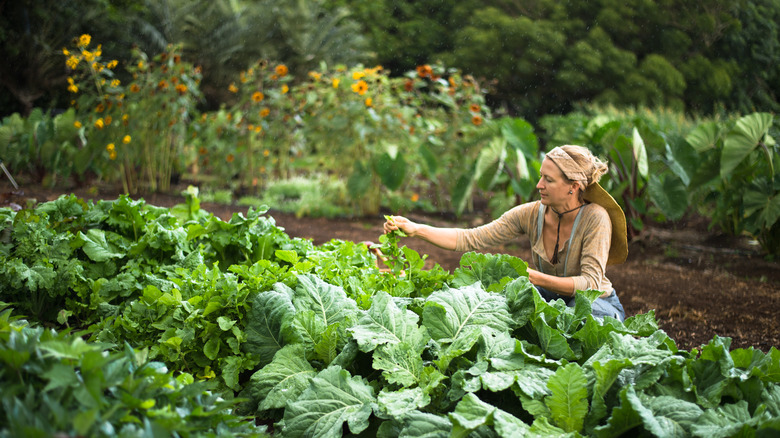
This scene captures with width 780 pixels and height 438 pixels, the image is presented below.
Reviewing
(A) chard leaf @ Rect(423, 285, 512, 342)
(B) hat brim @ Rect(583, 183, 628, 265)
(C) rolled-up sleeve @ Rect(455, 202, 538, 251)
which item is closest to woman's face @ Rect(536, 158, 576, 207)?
(B) hat brim @ Rect(583, 183, 628, 265)

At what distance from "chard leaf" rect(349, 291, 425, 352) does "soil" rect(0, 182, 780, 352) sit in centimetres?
197

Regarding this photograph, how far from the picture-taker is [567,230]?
102 inches

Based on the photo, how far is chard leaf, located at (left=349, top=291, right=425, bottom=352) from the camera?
1.67 m

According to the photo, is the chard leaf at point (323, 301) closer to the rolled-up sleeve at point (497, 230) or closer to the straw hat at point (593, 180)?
the rolled-up sleeve at point (497, 230)

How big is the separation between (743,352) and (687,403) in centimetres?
31

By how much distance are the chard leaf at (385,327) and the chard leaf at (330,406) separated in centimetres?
11

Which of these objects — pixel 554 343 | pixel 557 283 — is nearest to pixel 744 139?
pixel 557 283

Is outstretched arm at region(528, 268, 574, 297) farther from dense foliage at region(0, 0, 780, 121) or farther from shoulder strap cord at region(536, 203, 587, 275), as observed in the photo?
dense foliage at region(0, 0, 780, 121)

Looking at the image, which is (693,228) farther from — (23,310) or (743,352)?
(23,310)

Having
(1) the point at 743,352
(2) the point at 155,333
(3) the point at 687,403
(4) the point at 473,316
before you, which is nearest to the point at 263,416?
(2) the point at 155,333

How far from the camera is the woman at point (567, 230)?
2.43 meters

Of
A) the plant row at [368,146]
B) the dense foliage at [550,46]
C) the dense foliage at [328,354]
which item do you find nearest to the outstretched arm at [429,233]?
the dense foliage at [328,354]

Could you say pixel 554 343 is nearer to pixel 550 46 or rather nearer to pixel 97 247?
pixel 97 247

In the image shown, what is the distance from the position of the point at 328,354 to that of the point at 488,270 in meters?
0.66
